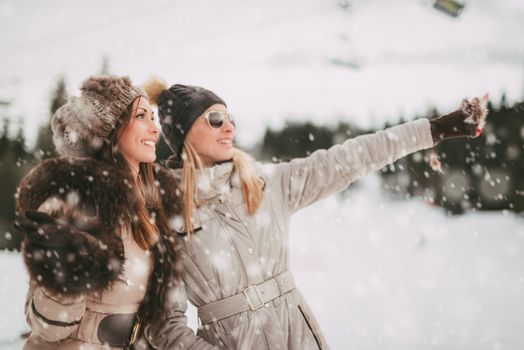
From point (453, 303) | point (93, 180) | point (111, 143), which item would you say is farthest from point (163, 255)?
point (453, 303)

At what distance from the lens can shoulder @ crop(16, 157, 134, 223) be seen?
209cm

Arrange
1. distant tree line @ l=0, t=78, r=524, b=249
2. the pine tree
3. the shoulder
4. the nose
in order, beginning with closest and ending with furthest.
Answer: the shoulder, the nose, the pine tree, distant tree line @ l=0, t=78, r=524, b=249

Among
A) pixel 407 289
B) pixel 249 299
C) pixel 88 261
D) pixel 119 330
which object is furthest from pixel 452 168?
pixel 88 261

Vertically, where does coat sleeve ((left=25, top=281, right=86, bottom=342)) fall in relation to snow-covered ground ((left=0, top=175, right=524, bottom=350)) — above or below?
above

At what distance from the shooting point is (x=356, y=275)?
9055 millimetres

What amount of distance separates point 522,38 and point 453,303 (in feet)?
117

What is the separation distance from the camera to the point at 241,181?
2.42 meters

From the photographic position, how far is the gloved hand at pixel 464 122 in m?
2.33

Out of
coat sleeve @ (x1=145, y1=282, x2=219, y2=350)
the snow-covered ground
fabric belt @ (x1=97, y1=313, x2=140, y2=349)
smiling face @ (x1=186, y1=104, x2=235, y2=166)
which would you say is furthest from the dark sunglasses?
the snow-covered ground

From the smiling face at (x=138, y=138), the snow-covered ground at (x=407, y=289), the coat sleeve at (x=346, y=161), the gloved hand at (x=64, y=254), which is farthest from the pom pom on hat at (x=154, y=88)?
the snow-covered ground at (x=407, y=289)

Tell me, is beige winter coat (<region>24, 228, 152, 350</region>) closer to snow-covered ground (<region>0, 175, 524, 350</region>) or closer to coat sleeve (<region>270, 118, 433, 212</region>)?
coat sleeve (<region>270, 118, 433, 212</region>)

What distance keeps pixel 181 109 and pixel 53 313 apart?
4.01ft

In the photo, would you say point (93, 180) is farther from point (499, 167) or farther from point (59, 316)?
point (499, 167)

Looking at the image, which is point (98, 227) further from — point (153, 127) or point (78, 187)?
point (153, 127)
